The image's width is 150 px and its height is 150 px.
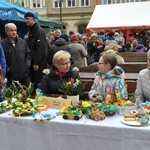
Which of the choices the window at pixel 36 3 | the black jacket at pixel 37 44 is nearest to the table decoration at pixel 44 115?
the black jacket at pixel 37 44

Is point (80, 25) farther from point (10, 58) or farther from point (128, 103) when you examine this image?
point (128, 103)

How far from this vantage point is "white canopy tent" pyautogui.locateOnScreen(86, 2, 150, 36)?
11867 mm

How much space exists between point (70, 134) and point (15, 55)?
8.73 feet

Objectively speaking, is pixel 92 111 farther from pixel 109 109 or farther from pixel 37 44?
pixel 37 44

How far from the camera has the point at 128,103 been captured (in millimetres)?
2676

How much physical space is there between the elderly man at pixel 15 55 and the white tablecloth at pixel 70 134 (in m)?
2.20

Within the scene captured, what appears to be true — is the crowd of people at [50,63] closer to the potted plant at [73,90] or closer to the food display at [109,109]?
the potted plant at [73,90]

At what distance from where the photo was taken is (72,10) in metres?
38.6

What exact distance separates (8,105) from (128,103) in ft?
3.56

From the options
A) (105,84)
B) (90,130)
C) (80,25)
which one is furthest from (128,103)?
(80,25)

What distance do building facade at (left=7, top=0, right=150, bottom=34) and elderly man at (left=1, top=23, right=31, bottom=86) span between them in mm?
33037

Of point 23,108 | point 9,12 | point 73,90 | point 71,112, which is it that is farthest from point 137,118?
point 9,12

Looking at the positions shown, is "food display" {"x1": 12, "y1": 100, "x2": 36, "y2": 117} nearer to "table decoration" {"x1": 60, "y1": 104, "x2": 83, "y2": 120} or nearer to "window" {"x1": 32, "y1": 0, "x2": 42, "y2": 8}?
"table decoration" {"x1": 60, "y1": 104, "x2": 83, "y2": 120}

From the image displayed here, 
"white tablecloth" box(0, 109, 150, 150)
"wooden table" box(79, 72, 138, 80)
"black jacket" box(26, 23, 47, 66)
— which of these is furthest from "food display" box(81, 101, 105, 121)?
"black jacket" box(26, 23, 47, 66)
